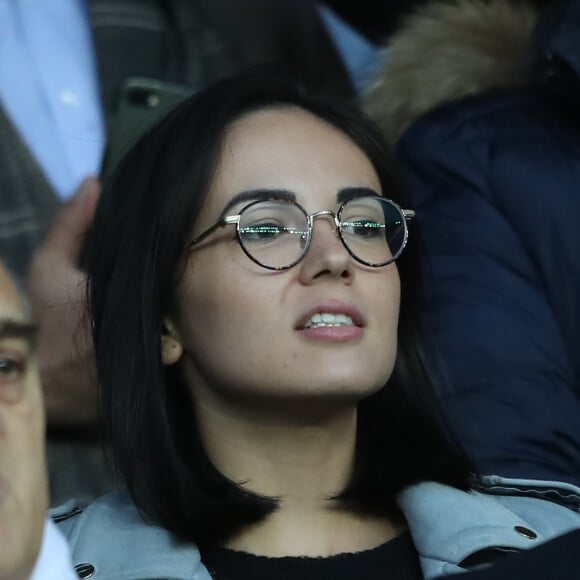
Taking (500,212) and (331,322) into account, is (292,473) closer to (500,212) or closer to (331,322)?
(331,322)

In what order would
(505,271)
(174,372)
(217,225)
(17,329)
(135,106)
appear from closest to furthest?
1. (17,329)
2. (217,225)
3. (174,372)
4. (505,271)
5. (135,106)

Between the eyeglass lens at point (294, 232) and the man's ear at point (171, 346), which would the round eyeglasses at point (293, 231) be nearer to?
the eyeglass lens at point (294, 232)

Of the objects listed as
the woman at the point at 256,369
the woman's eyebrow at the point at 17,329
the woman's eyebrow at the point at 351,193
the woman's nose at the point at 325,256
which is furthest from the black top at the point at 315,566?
the woman's eyebrow at the point at 17,329

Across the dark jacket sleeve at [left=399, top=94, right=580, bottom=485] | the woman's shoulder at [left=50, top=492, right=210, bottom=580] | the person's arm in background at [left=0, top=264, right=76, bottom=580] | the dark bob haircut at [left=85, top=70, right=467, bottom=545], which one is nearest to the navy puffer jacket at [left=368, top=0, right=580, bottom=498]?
the dark jacket sleeve at [left=399, top=94, right=580, bottom=485]

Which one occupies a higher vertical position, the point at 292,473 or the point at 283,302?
the point at 283,302

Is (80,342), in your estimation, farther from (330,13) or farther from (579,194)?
(330,13)

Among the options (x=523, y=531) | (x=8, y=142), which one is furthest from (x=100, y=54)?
(x=523, y=531)

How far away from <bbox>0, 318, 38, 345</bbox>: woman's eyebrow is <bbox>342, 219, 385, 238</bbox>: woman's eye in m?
0.78

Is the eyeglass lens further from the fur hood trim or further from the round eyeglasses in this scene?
the fur hood trim

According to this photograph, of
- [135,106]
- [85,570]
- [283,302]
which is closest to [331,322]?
[283,302]

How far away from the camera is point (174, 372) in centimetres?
195

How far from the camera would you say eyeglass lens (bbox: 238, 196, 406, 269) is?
179 centimetres

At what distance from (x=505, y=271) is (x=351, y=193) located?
486 mm

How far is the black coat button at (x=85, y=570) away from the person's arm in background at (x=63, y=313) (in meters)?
0.53
